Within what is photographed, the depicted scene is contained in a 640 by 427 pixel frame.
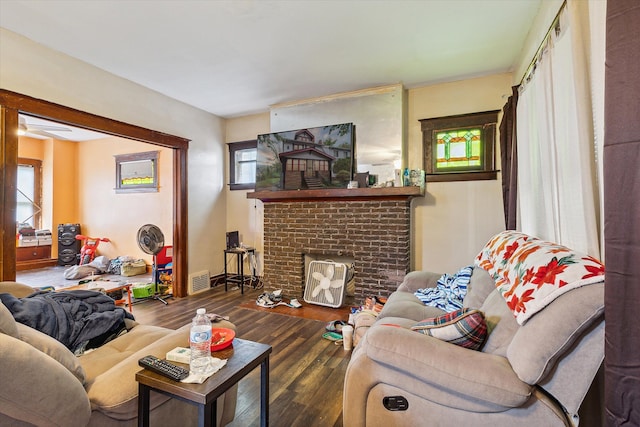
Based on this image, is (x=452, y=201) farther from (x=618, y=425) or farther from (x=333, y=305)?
(x=618, y=425)

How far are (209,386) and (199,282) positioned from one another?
3452 mm

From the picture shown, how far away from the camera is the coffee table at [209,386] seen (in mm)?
1003

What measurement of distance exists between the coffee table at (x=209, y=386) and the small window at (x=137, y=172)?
4.82 meters

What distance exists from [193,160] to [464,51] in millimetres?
3558

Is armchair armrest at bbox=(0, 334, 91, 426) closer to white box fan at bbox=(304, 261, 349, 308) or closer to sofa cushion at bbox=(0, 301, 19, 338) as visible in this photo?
sofa cushion at bbox=(0, 301, 19, 338)

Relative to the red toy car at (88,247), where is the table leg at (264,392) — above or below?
below

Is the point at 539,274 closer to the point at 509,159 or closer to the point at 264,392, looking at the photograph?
the point at 264,392

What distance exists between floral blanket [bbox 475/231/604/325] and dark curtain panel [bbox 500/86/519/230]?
116 cm

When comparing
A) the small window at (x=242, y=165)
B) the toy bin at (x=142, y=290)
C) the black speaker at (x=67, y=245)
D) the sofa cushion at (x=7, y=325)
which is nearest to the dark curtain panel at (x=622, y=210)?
the sofa cushion at (x=7, y=325)

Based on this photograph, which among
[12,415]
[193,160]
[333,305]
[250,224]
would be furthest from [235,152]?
[12,415]

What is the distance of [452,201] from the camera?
340 centimetres

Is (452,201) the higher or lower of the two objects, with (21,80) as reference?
lower

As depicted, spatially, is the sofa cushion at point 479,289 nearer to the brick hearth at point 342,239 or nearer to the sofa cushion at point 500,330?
the sofa cushion at point 500,330

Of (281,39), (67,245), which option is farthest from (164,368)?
(67,245)
